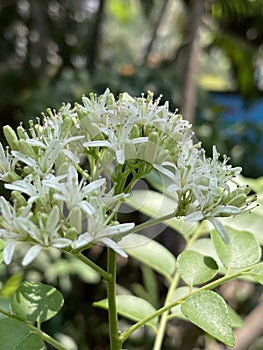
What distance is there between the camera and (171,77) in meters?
3.00

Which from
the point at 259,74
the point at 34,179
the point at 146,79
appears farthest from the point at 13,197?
the point at 259,74

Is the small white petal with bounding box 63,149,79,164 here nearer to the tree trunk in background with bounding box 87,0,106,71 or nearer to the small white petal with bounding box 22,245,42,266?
the small white petal with bounding box 22,245,42,266

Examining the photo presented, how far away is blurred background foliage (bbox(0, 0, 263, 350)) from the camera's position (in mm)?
1740

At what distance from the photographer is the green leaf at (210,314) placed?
1.24 feet

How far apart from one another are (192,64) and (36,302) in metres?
1.65

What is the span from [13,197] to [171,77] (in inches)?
106

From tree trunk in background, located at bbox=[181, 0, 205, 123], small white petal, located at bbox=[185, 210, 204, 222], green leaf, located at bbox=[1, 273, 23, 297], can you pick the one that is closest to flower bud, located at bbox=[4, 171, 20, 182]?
small white petal, located at bbox=[185, 210, 204, 222]

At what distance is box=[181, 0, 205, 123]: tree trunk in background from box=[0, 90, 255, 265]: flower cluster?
1.24m

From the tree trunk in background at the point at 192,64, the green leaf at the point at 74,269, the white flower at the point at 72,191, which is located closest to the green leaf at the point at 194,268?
the white flower at the point at 72,191

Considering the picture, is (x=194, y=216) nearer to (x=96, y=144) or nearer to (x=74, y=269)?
(x=96, y=144)

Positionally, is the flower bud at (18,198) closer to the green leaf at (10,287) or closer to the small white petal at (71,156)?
the small white petal at (71,156)

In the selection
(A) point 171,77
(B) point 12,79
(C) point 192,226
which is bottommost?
(B) point 12,79

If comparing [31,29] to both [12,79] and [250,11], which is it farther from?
[250,11]

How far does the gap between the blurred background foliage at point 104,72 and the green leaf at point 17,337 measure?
0.32 metres
